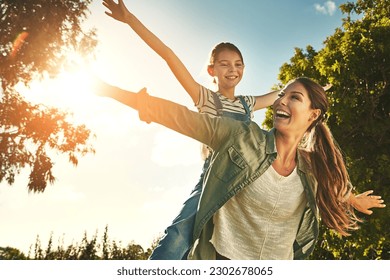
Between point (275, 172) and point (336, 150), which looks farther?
point (336, 150)

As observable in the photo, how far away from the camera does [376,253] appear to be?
11.3 meters

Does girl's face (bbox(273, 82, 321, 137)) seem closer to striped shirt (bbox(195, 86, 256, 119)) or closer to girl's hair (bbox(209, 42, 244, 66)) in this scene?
striped shirt (bbox(195, 86, 256, 119))

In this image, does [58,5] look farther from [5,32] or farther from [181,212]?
[181,212]

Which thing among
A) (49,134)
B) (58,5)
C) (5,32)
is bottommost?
(49,134)

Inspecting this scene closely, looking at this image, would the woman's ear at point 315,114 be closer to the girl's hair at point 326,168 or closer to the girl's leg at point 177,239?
the girl's hair at point 326,168

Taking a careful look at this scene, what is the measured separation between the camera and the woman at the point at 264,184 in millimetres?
2836

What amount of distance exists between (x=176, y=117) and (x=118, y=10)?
1378 mm

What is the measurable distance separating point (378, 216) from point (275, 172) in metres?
6.94

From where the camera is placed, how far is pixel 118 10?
3.47 meters

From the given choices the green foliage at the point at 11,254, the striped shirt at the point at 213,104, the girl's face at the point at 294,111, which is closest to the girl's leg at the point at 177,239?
the girl's face at the point at 294,111

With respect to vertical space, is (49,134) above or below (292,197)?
above
